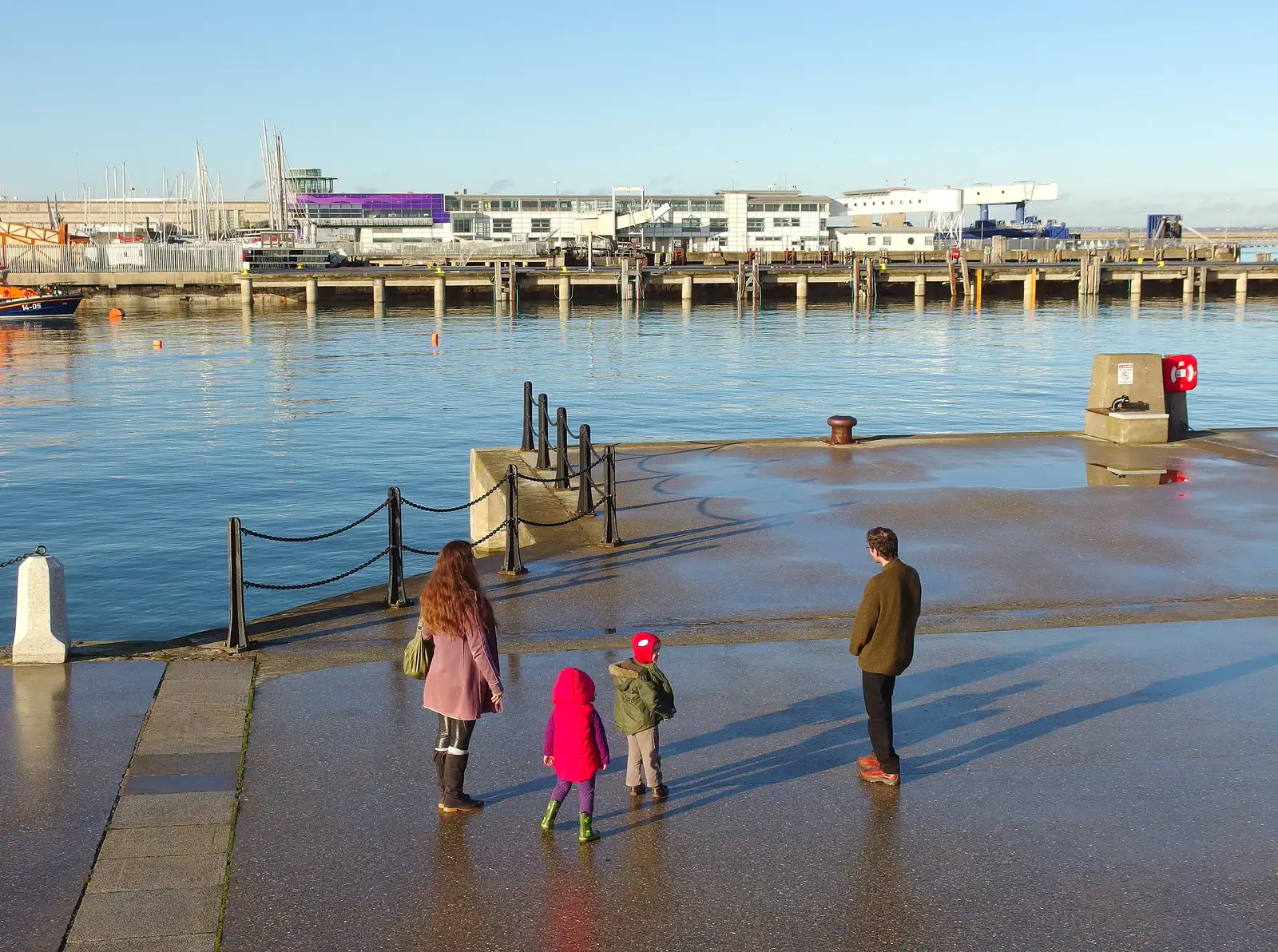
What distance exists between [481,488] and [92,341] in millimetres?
53634

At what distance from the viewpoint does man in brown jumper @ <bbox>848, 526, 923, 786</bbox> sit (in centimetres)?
736

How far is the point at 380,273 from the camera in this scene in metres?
84.4

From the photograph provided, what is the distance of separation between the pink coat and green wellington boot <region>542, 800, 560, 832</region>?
0.68 m

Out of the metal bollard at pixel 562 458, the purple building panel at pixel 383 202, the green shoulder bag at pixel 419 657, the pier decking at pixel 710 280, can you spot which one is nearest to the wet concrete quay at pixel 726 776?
the green shoulder bag at pixel 419 657

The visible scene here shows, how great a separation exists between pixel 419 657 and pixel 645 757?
4.70 ft

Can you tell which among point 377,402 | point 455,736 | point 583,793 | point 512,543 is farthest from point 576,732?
point 377,402

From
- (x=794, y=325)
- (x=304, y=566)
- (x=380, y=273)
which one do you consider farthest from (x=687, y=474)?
(x=380, y=273)

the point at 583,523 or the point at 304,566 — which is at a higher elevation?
the point at 583,523

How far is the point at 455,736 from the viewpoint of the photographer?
23.3 feet

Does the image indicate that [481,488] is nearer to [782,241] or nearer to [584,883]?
[584,883]

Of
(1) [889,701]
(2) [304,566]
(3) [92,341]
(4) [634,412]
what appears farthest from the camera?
(3) [92,341]

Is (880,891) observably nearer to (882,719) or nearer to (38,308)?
(882,719)

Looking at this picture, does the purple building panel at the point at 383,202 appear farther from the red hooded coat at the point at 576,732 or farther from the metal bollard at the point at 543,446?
the red hooded coat at the point at 576,732

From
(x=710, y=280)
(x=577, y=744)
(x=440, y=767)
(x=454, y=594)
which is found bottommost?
(x=440, y=767)
